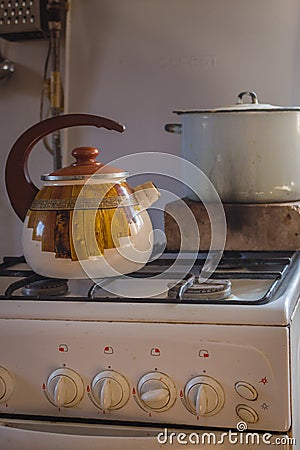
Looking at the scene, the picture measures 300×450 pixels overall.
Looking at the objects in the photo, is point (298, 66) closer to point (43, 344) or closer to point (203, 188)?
point (203, 188)

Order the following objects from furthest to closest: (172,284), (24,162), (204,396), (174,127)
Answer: (174,127) → (24,162) → (172,284) → (204,396)

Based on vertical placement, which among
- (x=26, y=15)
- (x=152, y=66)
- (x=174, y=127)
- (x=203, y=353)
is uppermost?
(x=26, y=15)

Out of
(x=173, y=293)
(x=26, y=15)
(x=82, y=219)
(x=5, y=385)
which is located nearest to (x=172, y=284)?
(x=173, y=293)

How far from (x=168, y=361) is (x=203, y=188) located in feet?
1.57

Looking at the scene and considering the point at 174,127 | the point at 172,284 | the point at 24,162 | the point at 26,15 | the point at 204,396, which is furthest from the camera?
the point at 26,15

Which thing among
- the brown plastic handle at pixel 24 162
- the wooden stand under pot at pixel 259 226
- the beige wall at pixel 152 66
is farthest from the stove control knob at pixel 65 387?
the beige wall at pixel 152 66

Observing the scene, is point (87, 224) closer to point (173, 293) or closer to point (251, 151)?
point (173, 293)

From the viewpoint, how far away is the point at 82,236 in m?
0.98

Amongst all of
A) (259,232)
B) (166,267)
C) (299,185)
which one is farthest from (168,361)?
(299,185)

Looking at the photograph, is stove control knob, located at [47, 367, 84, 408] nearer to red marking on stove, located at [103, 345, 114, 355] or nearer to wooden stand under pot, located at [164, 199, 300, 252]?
red marking on stove, located at [103, 345, 114, 355]

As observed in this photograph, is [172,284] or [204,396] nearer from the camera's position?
[204,396]

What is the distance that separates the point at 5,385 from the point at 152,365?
218 millimetres

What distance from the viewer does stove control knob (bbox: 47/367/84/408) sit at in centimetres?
87

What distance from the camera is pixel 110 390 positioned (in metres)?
0.86
